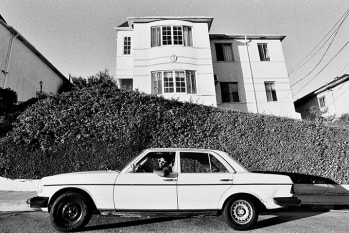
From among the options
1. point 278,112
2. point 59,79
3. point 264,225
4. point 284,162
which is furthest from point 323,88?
point 59,79

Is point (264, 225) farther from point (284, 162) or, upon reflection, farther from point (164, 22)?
point (164, 22)

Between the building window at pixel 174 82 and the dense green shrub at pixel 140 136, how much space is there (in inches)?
205

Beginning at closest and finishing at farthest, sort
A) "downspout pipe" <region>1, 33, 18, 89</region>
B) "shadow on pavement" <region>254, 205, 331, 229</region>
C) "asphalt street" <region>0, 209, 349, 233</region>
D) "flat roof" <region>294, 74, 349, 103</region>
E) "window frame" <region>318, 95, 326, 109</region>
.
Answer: "asphalt street" <region>0, 209, 349, 233</region> < "shadow on pavement" <region>254, 205, 331, 229</region> < "downspout pipe" <region>1, 33, 18, 89</region> < "flat roof" <region>294, 74, 349, 103</region> < "window frame" <region>318, 95, 326, 109</region>

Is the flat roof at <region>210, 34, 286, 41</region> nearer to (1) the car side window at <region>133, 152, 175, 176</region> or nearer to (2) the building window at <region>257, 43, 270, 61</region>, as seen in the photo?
(2) the building window at <region>257, 43, 270, 61</region>

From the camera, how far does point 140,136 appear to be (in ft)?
26.5

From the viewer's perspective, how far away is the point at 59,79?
68.4 ft

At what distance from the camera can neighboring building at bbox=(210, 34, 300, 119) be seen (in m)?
15.7

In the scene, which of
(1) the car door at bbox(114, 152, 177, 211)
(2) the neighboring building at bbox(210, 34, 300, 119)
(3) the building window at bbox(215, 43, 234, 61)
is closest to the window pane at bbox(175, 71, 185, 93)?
(2) the neighboring building at bbox(210, 34, 300, 119)

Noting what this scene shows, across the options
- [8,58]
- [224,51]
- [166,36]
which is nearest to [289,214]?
[166,36]

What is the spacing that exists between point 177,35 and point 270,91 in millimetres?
8151

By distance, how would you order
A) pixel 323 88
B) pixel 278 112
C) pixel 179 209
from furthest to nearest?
pixel 323 88 → pixel 278 112 → pixel 179 209

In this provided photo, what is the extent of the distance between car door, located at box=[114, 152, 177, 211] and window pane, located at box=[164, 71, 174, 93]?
32.4 feet

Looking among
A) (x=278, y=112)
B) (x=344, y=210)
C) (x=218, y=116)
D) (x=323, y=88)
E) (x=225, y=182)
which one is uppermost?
(x=323, y=88)

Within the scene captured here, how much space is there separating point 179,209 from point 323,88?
1919 centimetres
